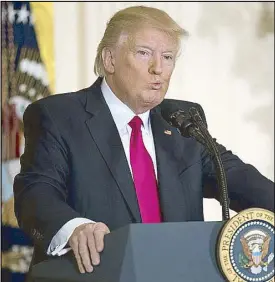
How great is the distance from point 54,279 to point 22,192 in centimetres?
23

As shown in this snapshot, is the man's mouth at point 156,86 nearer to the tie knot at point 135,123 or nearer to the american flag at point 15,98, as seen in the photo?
the tie knot at point 135,123

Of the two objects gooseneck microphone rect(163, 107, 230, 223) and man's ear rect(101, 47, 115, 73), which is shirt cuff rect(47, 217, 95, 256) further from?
man's ear rect(101, 47, 115, 73)

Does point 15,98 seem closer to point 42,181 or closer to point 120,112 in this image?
point 120,112

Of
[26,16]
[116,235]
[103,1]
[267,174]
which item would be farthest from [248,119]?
[116,235]

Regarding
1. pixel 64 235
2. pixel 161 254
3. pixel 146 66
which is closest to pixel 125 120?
pixel 146 66

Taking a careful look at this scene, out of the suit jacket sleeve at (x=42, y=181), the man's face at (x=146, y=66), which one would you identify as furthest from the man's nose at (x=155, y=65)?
the suit jacket sleeve at (x=42, y=181)

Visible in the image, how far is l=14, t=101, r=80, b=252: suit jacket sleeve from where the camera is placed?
4.93ft

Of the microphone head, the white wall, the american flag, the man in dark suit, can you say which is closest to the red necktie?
the man in dark suit

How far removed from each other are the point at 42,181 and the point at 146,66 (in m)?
0.36

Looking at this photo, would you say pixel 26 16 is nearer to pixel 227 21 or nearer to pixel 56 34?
pixel 56 34

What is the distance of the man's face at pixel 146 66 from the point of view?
1769 mm

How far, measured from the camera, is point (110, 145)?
1744 mm

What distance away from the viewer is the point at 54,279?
57.1 inches

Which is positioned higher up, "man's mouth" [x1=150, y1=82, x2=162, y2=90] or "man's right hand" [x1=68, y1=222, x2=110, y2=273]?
"man's mouth" [x1=150, y1=82, x2=162, y2=90]
